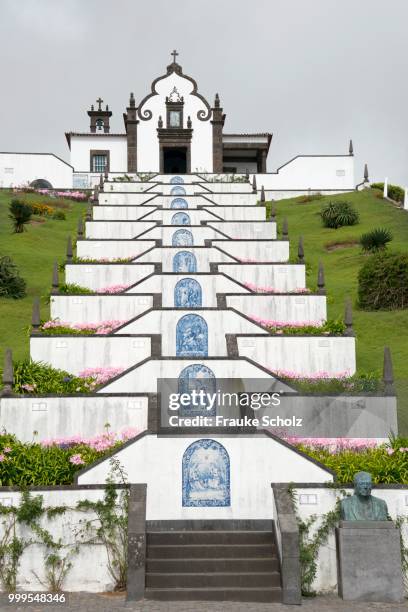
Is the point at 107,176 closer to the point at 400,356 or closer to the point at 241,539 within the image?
the point at 400,356

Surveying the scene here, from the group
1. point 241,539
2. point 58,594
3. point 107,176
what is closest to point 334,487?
point 241,539

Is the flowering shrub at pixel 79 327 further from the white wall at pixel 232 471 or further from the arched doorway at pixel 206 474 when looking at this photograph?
the arched doorway at pixel 206 474

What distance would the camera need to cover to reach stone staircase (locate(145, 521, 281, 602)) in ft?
39.2

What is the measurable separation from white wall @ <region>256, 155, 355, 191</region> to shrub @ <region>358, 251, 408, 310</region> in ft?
87.2

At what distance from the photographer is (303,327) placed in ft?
72.8

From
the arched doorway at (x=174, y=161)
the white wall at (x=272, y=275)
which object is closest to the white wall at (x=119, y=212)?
the white wall at (x=272, y=275)

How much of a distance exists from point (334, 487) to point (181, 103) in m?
40.7

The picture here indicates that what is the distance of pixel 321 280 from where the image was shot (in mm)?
23172

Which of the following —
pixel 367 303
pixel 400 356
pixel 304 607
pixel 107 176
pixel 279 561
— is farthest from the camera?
pixel 107 176

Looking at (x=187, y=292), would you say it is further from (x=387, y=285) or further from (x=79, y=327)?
(x=387, y=285)

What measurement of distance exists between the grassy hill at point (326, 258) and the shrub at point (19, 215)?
21.2 inches

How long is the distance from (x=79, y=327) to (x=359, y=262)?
15.6 metres

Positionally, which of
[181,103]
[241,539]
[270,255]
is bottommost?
[241,539]

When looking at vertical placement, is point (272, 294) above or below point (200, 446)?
above
